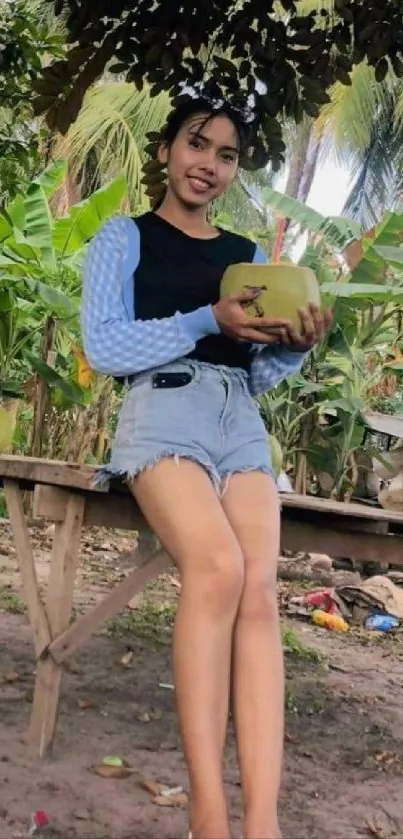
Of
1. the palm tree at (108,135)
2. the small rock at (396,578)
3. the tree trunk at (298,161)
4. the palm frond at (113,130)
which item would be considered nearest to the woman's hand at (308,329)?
the small rock at (396,578)

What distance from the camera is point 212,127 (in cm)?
239

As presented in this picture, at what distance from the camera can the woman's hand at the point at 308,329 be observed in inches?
86.6

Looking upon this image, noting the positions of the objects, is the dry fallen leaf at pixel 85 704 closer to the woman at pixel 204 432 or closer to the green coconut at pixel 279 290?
the woman at pixel 204 432

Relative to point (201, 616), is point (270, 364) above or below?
above

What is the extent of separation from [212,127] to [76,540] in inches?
46.7

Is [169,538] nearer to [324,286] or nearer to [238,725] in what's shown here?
[238,725]

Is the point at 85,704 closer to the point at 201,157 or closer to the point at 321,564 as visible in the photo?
the point at 201,157

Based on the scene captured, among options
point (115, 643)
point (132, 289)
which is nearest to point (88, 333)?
point (132, 289)

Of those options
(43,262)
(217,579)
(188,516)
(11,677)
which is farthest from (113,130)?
(217,579)

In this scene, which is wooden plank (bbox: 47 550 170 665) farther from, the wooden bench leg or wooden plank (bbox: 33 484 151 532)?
wooden plank (bbox: 33 484 151 532)

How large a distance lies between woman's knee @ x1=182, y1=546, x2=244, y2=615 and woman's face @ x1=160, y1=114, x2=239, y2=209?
97 centimetres

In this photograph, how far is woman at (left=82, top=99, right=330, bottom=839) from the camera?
1.81m

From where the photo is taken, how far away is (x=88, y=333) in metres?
2.27

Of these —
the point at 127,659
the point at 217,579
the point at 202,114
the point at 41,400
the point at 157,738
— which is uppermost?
the point at 202,114
